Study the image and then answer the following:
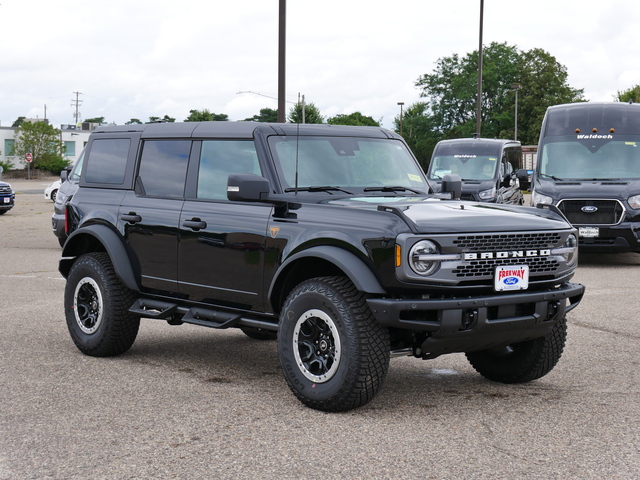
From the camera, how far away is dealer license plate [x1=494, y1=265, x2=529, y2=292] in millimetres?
5688

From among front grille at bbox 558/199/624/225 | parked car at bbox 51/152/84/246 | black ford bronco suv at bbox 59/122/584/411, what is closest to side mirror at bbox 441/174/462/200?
black ford bronco suv at bbox 59/122/584/411

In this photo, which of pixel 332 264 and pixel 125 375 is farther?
pixel 125 375

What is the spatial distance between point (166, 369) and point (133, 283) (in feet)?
2.42

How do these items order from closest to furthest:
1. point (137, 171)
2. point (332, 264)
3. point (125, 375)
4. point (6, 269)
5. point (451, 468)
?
point (451, 468) → point (332, 264) → point (125, 375) → point (137, 171) → point (6, 269)

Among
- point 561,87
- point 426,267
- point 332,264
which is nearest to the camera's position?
point 426,267

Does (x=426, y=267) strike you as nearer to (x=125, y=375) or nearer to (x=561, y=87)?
(x=125, y=375)

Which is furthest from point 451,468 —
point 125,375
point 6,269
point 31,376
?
point 6,269

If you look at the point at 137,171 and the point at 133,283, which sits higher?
the point at 137,171

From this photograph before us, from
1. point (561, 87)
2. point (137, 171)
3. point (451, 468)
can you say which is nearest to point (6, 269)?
point (137, 171)

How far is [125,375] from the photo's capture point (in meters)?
6.96

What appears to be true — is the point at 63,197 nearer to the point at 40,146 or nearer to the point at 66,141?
the point at 40,146

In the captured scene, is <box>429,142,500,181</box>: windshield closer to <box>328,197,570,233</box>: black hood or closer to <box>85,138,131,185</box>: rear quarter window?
<box>85,138,131,185</box>: rear quarter window

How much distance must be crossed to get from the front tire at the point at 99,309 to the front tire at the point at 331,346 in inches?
77.6

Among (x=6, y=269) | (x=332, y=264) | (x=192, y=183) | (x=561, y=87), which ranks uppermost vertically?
(x=561, y=87)
